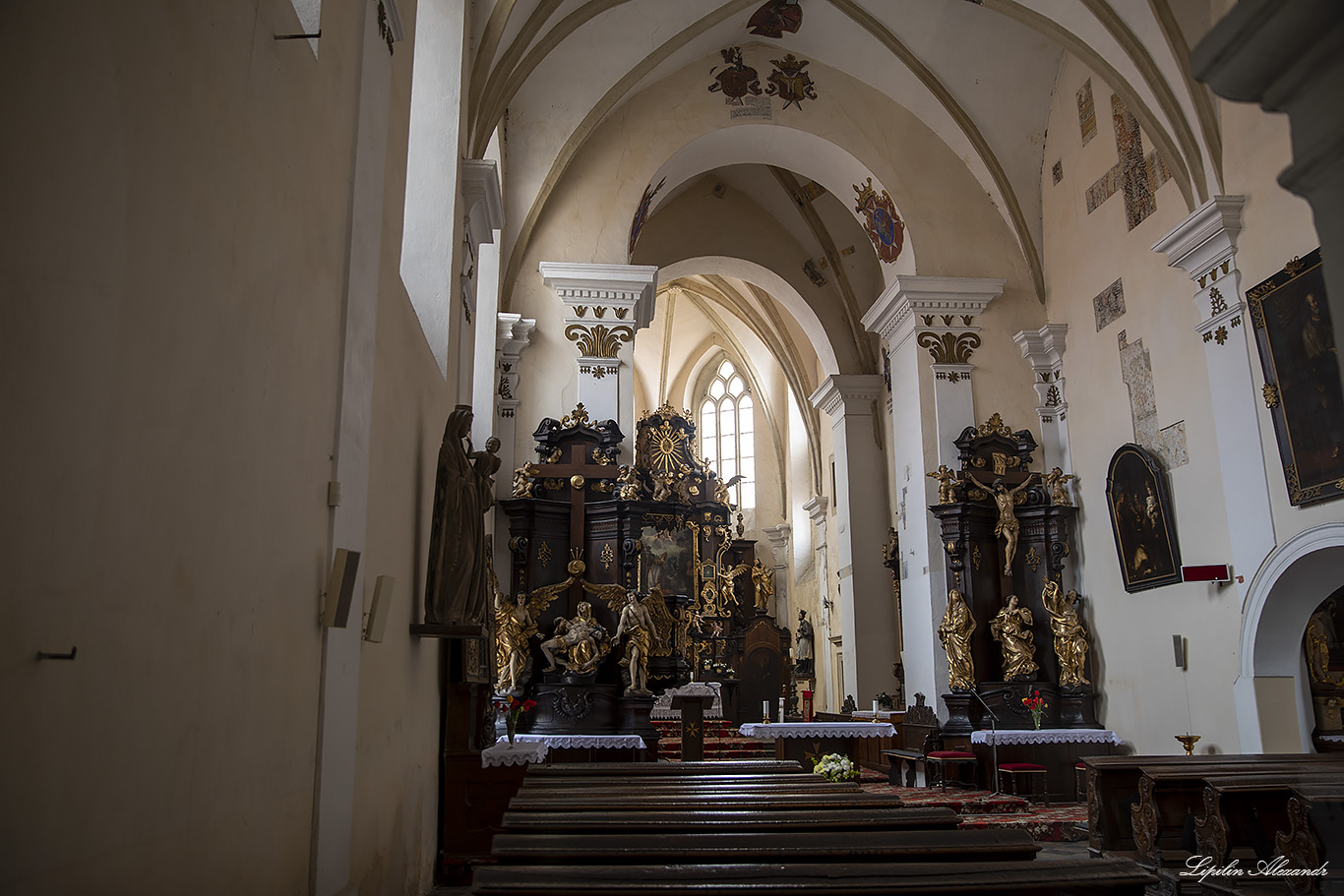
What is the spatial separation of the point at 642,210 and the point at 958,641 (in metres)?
7.41

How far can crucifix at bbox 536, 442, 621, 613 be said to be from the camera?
41.9ft

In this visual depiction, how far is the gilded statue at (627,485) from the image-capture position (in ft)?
41.7

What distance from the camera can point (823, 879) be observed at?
2748 mm

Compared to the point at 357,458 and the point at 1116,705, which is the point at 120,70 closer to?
the point at 357,458

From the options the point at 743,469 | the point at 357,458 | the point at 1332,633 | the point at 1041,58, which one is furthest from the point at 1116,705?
the point at 743,469

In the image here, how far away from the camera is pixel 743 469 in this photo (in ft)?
87.9

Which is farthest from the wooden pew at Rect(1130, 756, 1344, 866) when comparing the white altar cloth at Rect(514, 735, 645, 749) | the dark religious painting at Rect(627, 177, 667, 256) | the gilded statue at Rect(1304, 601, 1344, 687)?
the dark religious painting at Rect(627, 177, 667, 256)

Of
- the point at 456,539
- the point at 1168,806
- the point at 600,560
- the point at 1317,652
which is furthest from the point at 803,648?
the point at 456,539

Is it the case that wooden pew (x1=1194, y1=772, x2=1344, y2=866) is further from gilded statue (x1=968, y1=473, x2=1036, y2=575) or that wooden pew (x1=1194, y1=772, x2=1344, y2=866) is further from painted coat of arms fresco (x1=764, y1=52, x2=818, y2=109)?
painted coat of arms fresco (x1=764, y1=52, x2=818, y2=109)

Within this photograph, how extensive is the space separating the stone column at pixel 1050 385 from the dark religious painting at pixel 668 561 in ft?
15.9

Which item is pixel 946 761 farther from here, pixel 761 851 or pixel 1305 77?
pixel 1305 77

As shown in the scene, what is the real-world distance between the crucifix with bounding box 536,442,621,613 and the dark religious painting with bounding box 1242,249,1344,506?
725 cm

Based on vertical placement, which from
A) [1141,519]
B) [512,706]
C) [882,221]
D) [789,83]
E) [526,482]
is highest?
[789,83]

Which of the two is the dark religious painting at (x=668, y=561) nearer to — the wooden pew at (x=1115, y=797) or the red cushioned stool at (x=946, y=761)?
the red cushioned stool at (x=946, y=761)
